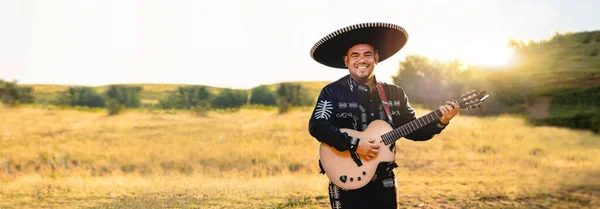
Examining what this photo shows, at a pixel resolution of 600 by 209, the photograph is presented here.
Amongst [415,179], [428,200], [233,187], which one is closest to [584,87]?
[415,179]

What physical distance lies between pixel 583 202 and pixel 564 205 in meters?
0.54

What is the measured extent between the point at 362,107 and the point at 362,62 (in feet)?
1.51

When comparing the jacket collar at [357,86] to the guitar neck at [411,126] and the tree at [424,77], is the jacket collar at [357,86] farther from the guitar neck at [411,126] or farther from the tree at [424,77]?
the tree at [424,77]

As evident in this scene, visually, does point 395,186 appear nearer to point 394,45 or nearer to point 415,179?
point 394,45

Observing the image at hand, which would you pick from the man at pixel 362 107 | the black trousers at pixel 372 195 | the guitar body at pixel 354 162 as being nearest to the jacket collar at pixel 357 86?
the man at pixel 362 107

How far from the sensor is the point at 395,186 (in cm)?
455

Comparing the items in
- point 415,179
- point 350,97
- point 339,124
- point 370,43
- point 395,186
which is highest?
point 370,43

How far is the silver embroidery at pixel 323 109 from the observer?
4.37 m

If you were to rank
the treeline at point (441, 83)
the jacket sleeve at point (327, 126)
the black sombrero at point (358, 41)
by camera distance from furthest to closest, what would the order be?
the treeline at point (441, 83), the black sombrero at point (358, 41), the jacket sleeve at point (327, 126)

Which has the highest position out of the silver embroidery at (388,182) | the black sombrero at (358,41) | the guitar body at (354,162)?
the black sombrero at (358,41)

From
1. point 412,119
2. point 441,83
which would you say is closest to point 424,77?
point 441,83

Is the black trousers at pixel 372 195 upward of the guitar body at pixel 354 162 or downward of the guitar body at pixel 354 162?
downward

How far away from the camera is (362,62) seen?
4469mm

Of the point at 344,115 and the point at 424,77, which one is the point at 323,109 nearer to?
the point at 344,115
